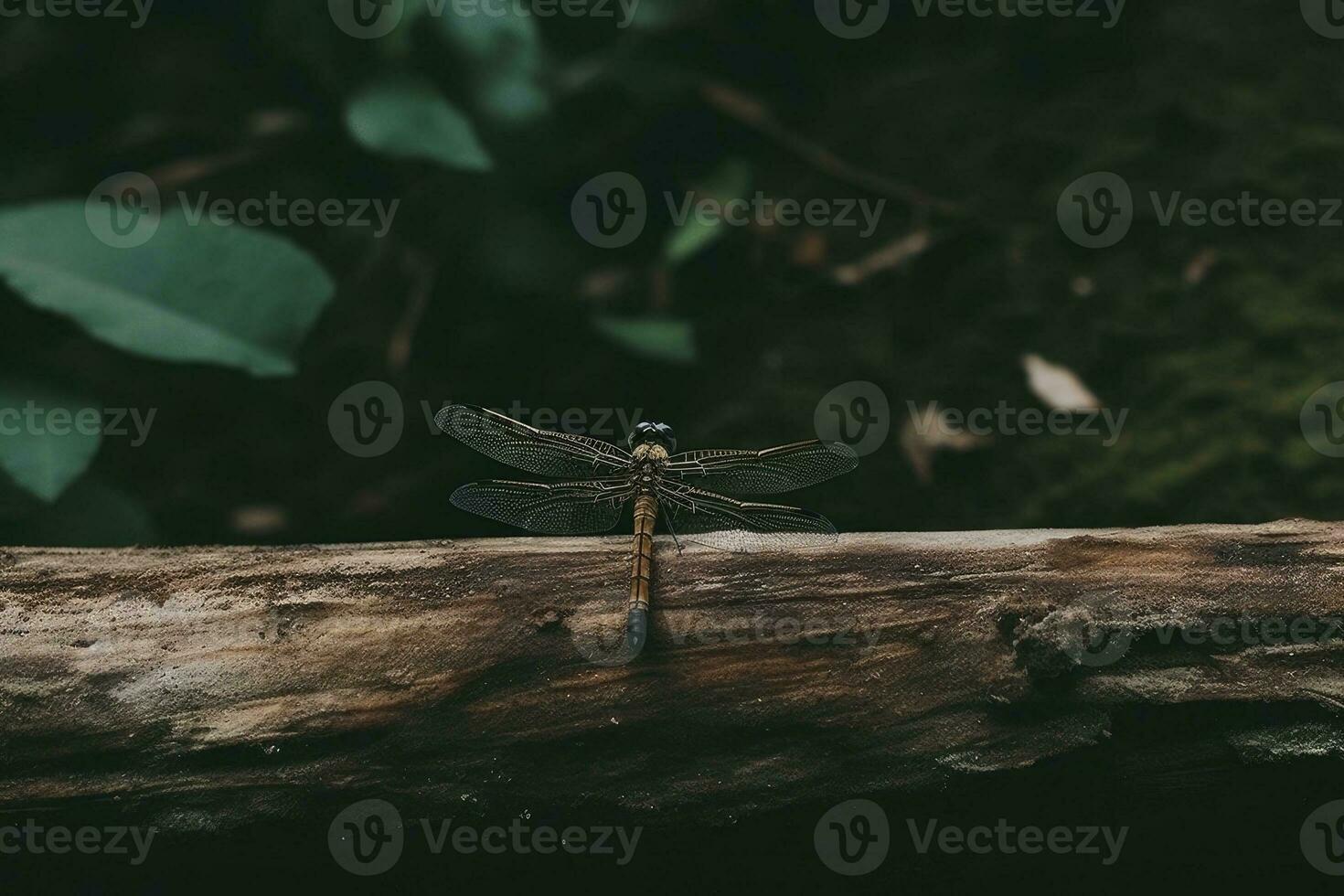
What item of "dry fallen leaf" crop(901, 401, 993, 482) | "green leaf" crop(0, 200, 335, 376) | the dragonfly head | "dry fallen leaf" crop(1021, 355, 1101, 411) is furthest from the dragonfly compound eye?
"dry fallen leaf" crop(1021, 355, 1101, 411)

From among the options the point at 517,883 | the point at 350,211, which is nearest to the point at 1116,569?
the point at 517,883

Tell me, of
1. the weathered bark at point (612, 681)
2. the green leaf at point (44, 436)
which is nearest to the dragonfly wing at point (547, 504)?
the weathered bark at point (612, 681)

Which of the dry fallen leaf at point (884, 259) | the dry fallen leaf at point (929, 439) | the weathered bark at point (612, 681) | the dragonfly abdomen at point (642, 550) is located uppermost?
the dry fallen leaf at point (884, 259)

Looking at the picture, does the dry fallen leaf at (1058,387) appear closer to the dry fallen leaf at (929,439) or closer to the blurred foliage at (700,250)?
the blurred foliage at (700,250)

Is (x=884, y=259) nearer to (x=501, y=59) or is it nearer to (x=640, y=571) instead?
(x=501, y=59)

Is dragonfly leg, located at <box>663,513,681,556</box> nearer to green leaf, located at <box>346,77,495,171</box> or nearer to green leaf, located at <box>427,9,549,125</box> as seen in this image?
green leaf, located at <box>346,77,495,171</box>
